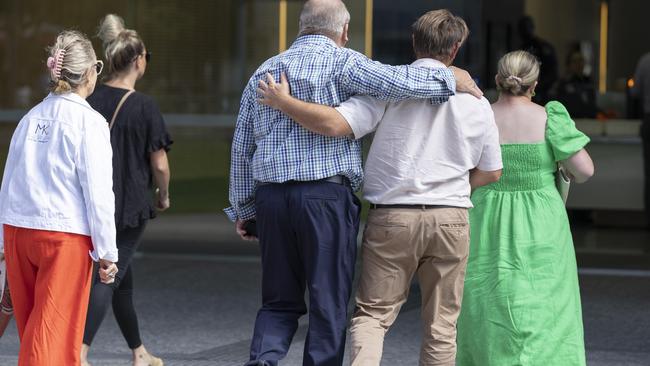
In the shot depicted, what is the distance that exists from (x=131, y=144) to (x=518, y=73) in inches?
73.3

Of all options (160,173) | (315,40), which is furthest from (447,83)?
(160,173)

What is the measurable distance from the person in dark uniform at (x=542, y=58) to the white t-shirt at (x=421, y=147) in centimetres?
779

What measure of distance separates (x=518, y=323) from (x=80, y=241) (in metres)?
1.96

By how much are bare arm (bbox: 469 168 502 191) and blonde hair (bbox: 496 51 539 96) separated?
52 cm

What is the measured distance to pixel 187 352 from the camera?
6.63 metres

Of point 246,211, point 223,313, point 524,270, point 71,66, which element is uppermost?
point 71,66

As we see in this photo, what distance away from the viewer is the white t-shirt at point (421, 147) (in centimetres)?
486

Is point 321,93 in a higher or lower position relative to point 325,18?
lower

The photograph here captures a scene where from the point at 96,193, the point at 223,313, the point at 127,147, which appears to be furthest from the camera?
the point at 223,313

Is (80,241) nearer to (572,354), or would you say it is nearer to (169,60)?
(572,354)

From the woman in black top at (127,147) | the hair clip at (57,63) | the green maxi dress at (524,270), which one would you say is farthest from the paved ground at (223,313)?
the hair clip at (57,63)

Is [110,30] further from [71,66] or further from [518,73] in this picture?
[518,73]

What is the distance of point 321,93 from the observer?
4.75m

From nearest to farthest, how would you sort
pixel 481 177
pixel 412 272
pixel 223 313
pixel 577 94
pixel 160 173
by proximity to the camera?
1. pixel 412 272
2. pixel 481 177
3. pixel 160 173
4. pixel 223 313
5. pixel 577 94
